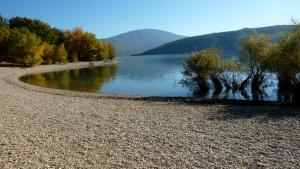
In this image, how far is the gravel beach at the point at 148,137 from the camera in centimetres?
1241

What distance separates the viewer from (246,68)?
39.6m

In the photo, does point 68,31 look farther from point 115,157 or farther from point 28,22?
point 115,157

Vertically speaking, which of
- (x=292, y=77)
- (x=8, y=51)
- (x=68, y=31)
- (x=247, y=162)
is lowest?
(x=247, y=162)

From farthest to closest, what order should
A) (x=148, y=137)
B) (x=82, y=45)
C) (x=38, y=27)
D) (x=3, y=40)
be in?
(x=82, y=45) < (x=38, y=27) < (x=3, y=40) < (x=148, y=137)

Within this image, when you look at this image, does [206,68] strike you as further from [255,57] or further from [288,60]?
[288,60]

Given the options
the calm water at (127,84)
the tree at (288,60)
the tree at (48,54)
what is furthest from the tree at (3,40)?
the tree at (288,60)

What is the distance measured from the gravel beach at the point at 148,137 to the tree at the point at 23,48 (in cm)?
6556

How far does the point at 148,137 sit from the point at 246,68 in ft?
85.6

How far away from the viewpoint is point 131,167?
11.8 metres

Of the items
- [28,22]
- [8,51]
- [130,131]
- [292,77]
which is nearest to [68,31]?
[28,22]

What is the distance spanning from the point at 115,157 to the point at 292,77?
2465cm

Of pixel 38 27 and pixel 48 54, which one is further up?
pixel 38 27

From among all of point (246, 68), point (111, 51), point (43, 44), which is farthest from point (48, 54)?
point (246, 68)

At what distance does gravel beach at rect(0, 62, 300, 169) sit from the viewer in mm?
12414
